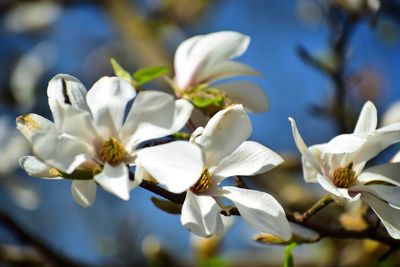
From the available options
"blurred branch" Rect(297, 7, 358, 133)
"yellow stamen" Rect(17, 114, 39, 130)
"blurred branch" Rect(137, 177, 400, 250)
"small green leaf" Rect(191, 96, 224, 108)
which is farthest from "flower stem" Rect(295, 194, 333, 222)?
"blurred branch" Rect(297, 7, 358, 133)

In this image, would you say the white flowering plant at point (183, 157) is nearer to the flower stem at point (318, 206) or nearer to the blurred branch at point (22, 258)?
the flower stem at point (318, 206)

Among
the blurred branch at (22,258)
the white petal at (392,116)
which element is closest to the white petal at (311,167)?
the white petal at (392,116)

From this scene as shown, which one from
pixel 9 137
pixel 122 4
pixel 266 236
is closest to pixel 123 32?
pixel 122 4

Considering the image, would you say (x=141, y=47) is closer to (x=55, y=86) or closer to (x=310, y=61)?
(x=310, y=61)

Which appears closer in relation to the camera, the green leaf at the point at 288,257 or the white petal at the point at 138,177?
the white petal at the point at 138,177

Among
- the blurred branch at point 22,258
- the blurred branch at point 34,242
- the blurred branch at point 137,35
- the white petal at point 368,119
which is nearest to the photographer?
the white petal at point 368,119

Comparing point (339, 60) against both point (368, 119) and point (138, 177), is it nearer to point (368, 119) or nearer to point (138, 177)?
point (368, 119)

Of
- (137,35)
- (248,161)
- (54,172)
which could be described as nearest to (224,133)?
(248,161)

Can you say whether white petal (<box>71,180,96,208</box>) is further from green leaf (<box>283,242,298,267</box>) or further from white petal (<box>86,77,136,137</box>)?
green leaf (<box>283,242,298,267</box>)
